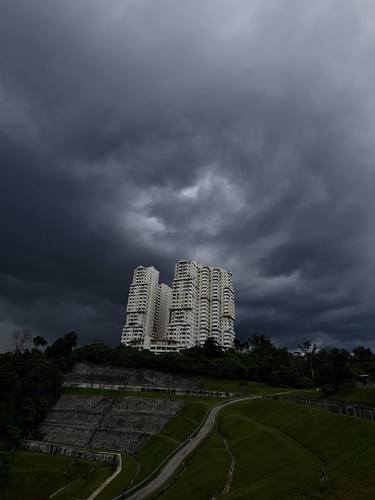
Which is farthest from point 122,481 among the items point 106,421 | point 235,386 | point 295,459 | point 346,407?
point 235,386

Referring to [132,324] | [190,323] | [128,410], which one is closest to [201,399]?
[128,410]

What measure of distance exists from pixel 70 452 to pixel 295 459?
50.7m

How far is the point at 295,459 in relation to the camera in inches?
1491

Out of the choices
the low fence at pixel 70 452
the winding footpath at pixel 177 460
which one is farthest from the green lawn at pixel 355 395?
the low fence at pixel 70 452

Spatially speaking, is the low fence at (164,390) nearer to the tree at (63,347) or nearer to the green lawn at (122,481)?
the tree at (63,347)

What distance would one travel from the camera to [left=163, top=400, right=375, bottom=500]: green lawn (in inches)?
1001

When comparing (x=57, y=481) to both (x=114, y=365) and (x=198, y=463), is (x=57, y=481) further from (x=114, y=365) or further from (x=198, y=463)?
(x=114, y=365)

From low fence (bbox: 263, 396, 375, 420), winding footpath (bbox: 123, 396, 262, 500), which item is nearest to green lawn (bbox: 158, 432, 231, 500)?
winding footpath (bbox: 123, 396, 262, 500)

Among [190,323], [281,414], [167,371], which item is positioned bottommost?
[281,414]

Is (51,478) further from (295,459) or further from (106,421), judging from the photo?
(295,459)

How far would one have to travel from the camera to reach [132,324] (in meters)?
198

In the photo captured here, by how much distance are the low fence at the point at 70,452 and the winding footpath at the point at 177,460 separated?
48.6 ft

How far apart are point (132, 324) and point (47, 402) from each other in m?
103

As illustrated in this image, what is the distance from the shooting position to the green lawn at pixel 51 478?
2112 inches
